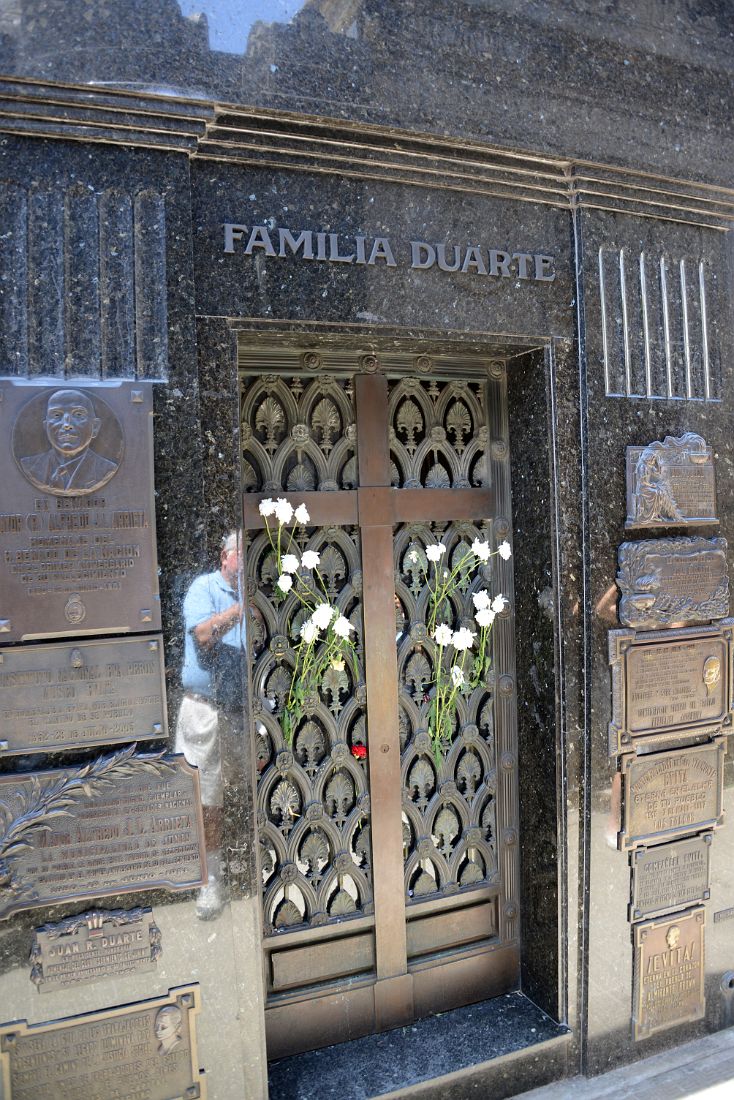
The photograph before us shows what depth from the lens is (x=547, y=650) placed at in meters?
3.69

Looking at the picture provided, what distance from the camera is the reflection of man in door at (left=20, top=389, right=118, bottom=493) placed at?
2754 mm

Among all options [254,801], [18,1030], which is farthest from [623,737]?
[18,1030]

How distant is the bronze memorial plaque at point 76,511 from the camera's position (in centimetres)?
273

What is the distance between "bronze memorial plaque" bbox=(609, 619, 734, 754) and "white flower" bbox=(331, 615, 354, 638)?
4.06ft

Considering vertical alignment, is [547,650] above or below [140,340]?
below

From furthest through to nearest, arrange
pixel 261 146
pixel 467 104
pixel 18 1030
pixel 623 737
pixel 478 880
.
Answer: pixel 478 880 < pixel 623 737 < pixel 467 104 < pixel 261 146 < pixel 18 1030

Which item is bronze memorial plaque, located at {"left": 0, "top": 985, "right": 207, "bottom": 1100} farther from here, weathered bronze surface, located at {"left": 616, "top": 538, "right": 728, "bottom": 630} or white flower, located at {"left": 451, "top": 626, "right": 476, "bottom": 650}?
weathered bronze surface, located at {"left": 616, "top": 538, "right": 728, "bottom": 630}

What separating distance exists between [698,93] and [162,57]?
2546mm

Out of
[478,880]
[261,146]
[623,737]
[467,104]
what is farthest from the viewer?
[478,880]

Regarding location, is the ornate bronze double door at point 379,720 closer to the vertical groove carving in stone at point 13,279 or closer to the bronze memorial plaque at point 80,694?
the bronze memorial plaque at point 80,694

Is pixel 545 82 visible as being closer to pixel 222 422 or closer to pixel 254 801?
pixel 222 422

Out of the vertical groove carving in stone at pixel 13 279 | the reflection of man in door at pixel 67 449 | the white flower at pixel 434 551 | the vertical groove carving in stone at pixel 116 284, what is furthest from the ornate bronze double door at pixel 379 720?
the vertical groove carving in stone at pixel 13 279

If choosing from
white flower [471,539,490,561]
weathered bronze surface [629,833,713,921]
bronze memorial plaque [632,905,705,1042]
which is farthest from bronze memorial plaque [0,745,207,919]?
bronze memorial plaque [632,905,705,1042]

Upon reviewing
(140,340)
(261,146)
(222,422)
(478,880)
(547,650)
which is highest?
(261,146)
